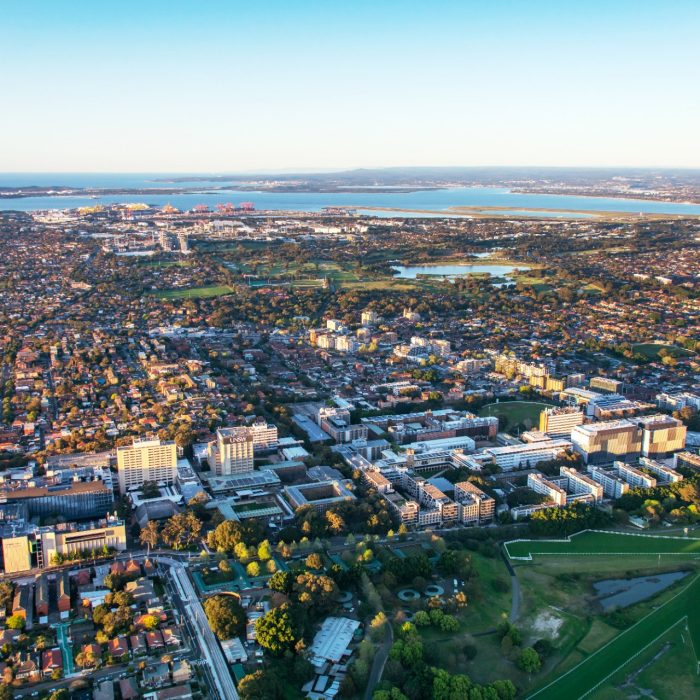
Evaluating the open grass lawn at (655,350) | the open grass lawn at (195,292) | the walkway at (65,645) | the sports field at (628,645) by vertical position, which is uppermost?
the open grass lawn at (195,292)

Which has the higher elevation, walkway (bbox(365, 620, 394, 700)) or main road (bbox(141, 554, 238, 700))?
main road (bbox(141, 554, 238, 700))

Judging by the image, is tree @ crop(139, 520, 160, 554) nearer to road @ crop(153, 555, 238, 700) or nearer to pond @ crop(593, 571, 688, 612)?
road @ crop(153, 555, 238, 700)

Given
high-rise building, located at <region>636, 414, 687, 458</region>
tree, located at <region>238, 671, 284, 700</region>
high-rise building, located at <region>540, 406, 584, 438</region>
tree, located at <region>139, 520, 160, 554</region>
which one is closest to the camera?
tree, located at <region>238, 671, 284, 700</region>

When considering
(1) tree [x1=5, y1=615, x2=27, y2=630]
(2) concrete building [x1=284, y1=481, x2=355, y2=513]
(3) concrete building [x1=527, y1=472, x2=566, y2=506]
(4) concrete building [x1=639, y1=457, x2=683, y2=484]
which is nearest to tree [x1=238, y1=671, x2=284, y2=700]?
(1) tree [x1=5, y1=615, x2=27, y2=630]

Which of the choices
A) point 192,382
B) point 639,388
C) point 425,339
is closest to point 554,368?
point 639,388

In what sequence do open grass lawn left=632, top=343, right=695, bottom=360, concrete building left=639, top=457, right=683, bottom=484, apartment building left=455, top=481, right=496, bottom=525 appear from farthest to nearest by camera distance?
open grass lawn left=632, top=343, right=695, bottom=360, concrete building left=639, top=457, right=683, bottom=484, apartment building left=455, top=481, right=496, bottom=525

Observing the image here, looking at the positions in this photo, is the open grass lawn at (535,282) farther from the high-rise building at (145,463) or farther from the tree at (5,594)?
the tree at (5,594)

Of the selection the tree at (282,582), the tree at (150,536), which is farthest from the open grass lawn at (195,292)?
the tree at (282,582)
